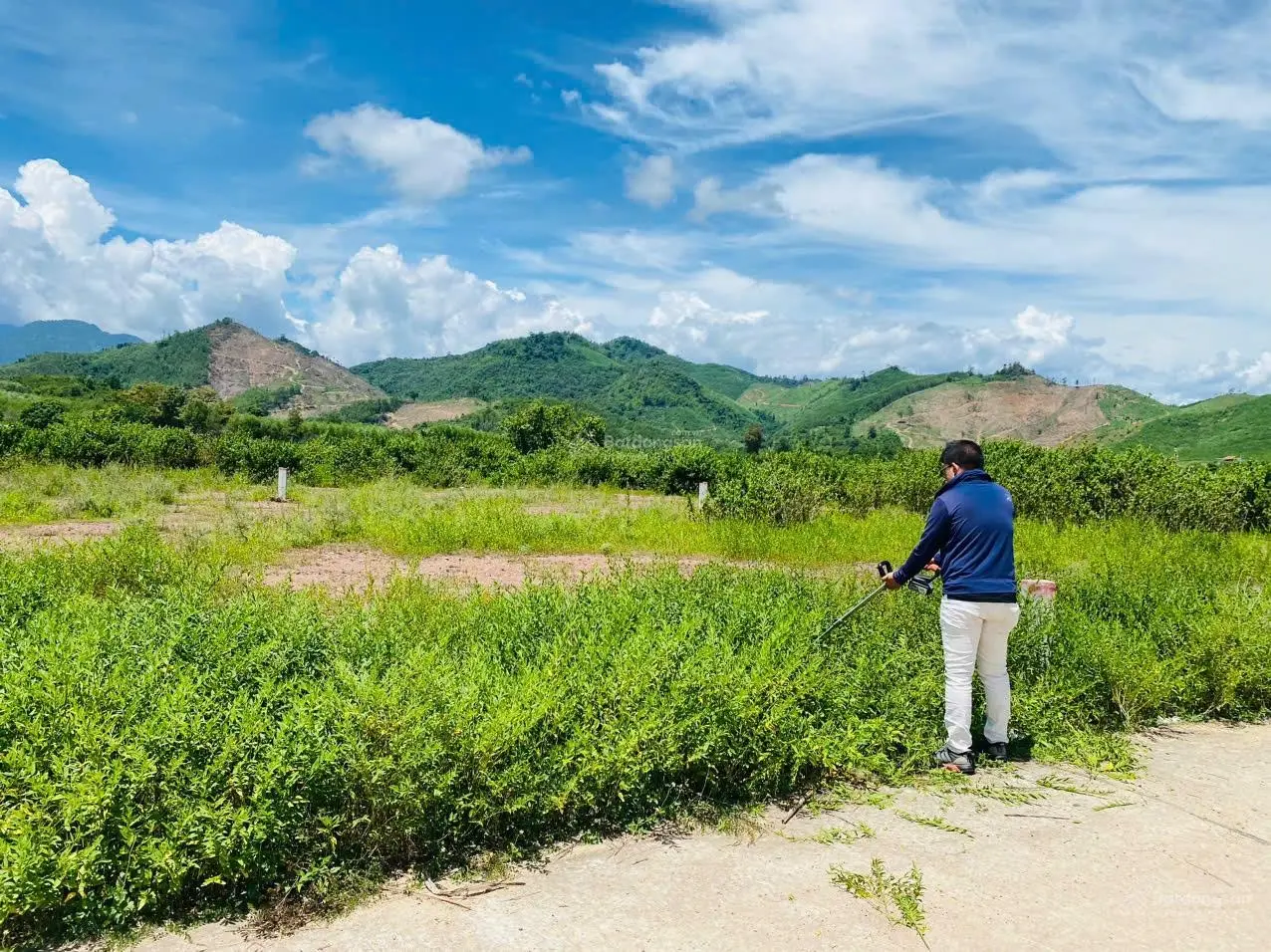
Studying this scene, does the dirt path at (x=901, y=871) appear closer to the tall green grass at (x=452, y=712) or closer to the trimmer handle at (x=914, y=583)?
the tall green grass at (x=452, y=712)

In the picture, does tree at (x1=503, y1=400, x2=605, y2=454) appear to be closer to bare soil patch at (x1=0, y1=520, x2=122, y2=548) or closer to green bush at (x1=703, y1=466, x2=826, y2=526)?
green bush at (x1=703, y1=466, x2=826, y2=526)

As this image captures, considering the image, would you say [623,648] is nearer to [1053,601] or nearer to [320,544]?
[1053,601]

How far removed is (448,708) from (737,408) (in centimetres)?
19817

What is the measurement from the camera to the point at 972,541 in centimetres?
443

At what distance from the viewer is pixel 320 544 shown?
11.9 m

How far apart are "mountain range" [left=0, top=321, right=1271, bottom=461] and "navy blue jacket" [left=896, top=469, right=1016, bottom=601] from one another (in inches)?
2306

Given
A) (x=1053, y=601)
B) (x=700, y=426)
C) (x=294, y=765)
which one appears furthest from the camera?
(x=700, y=426)

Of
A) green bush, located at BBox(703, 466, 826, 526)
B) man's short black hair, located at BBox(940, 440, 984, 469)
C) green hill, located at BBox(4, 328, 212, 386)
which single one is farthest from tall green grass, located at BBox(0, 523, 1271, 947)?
green hill, located at BBox(4, 328, 212, 386)

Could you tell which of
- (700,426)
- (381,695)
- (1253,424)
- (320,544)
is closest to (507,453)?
(320,544)

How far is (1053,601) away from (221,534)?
431 inches

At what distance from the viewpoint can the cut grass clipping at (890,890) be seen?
121 inches

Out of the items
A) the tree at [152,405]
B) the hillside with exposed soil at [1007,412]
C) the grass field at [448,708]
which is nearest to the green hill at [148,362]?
the tree at [152,405]

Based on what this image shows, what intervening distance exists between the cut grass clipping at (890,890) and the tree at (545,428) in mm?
41196

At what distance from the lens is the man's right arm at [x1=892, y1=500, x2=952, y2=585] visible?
4527 millimetres
